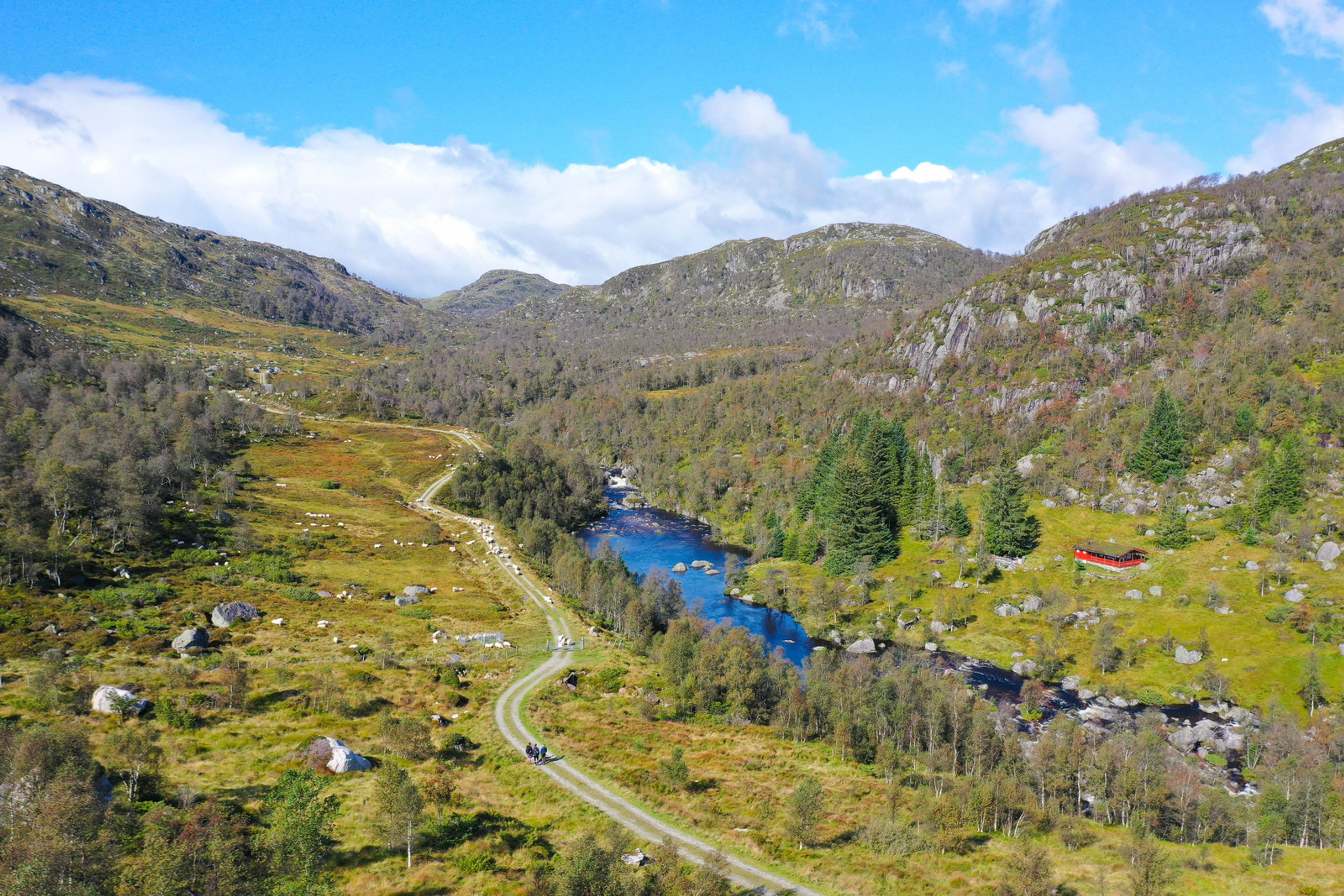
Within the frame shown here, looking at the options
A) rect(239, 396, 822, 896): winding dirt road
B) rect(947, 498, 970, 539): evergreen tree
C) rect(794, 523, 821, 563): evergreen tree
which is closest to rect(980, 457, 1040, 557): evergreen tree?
rect(947, 498, 970, 539): evergreen tree

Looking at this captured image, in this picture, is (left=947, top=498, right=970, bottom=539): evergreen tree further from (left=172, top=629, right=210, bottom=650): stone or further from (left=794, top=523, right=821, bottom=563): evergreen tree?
(left=172, top=629, right=210, bottom=650): stone

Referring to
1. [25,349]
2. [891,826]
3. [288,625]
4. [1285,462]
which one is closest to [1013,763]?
[891,826]

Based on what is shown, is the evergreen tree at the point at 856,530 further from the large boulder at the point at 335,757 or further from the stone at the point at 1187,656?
the large boulder at the point at 335,757

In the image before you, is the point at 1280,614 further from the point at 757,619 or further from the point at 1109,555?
the point at 757,619

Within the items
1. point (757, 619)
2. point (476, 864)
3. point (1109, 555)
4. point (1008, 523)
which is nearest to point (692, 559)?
point (757, 619)

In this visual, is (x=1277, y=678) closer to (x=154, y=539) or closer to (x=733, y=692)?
(x=733, y=692)
